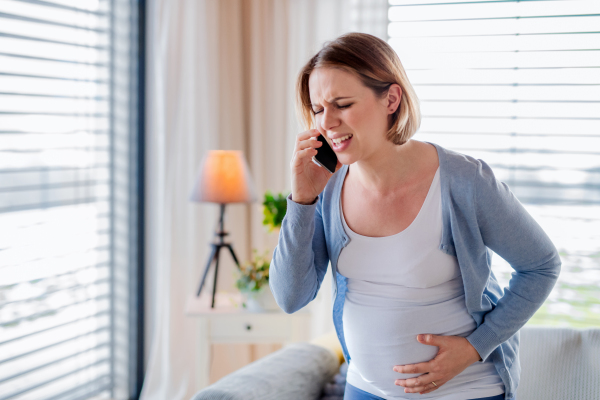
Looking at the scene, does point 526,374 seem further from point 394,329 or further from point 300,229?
point 300,229

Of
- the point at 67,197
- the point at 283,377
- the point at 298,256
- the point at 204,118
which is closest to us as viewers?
the point at 298,256

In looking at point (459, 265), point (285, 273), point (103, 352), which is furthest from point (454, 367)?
point (103, 352)

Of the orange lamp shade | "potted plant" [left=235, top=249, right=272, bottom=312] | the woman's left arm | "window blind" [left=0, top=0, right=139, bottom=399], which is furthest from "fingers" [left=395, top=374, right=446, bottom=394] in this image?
"window blind" [left=0, top=0, right=139, bottom=399]

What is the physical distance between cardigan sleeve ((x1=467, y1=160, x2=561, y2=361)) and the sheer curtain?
1.36m

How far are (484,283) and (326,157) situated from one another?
18.2 inches

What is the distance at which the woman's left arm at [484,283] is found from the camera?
112 cm

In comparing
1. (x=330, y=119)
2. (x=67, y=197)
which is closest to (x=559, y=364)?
(x=330, y=119)

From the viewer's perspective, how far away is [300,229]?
1.18 meters

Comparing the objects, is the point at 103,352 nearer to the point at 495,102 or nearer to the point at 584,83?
the point at 495,102

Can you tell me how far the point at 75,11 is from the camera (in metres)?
2.16

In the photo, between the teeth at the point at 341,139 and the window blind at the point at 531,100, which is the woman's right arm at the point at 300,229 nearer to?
the teeth at the point at 341,139

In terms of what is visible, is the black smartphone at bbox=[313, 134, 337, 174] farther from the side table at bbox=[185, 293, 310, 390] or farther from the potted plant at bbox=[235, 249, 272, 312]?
the side table at bbox=[185, 293, 310, 390]

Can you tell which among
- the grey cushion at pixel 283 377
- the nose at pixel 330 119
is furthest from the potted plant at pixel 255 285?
the nose at pixel 330 119

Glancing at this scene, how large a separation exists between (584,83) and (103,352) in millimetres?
2479
